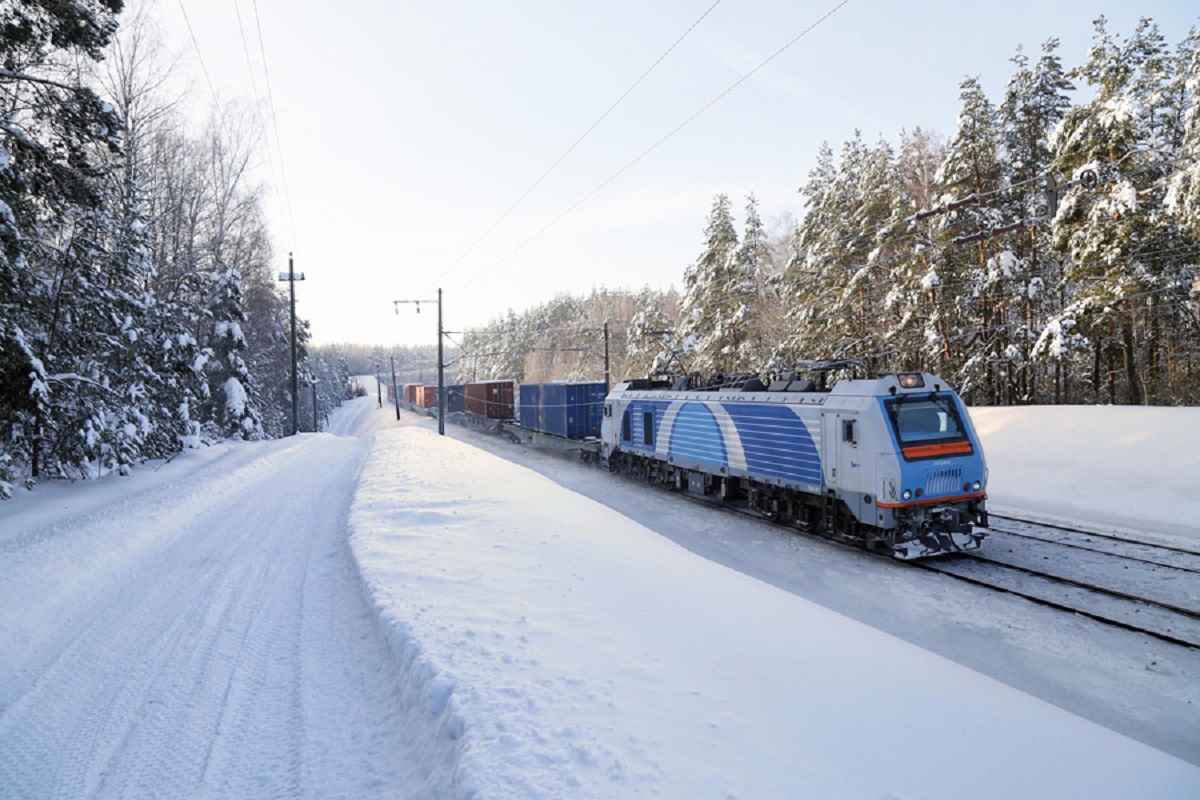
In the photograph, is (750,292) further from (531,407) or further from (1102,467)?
(1102,467)

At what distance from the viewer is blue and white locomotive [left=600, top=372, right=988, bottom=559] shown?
9.84m

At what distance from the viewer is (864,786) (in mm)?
3283

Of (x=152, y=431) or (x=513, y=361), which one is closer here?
(x=152, y=431)

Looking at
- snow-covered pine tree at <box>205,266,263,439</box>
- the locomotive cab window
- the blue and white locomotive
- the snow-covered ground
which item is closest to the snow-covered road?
the snow-covered ground

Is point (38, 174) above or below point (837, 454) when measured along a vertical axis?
above

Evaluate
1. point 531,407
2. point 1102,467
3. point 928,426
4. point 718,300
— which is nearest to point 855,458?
point 928,426

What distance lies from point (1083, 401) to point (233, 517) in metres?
34.7

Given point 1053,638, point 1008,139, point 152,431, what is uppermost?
point 1008,139

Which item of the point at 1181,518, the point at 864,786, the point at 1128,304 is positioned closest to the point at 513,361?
the point at 1128,304

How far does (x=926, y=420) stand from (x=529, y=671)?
8.64 meters

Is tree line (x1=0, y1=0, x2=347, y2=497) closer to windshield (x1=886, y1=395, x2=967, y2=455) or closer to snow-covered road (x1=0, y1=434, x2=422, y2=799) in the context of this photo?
snow-covered road (x1=0, y1=434, x2=422, y2=799)

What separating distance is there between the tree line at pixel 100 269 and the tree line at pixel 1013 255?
14402mm

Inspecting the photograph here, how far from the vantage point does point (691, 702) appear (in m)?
4.11

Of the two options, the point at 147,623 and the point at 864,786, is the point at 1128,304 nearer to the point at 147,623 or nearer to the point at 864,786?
the point at 864,786
